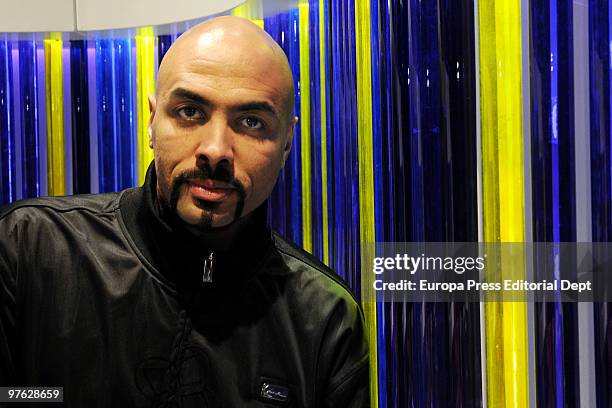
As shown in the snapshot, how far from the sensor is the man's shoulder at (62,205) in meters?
1.29

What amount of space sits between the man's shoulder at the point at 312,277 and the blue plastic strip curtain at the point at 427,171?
119mm

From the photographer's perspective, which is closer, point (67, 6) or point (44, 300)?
point (44, 300)

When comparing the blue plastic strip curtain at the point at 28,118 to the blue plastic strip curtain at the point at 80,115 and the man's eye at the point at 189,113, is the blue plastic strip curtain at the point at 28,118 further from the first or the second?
the man's eye at the point at 189,113

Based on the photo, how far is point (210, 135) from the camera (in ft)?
4.14

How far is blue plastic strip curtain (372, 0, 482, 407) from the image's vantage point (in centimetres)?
147

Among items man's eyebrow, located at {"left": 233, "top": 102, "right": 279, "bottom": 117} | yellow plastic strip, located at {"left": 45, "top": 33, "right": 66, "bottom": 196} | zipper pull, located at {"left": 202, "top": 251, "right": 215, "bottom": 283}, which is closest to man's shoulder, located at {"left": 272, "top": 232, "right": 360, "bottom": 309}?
zipper pull, located at {"left": 202, "top": 251, "right": 215, "bottom": 283}

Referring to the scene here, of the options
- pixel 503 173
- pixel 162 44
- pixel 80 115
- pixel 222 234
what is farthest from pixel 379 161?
pixel 80 115

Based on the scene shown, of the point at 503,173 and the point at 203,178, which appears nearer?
the point at 203,178

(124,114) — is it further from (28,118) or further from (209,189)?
(209,189)

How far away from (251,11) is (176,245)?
50 cm

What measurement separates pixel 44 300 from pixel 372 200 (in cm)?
62

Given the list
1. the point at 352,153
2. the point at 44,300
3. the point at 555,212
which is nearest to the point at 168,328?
the point at 44,300

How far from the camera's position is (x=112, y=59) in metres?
1.55

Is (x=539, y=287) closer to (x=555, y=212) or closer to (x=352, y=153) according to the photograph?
(x=555, y=212)
